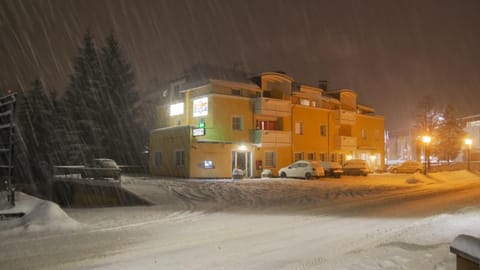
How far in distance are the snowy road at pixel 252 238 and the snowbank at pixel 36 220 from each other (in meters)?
0.42

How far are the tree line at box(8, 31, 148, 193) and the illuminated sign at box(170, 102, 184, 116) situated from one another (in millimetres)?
11873

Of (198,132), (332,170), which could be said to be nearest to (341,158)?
(332,170)

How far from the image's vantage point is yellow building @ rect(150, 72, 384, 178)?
3591 cm

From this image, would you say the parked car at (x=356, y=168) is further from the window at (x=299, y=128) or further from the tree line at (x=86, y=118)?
the tree line at (x=86, y=118)

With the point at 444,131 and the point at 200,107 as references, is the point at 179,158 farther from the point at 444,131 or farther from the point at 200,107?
the point at 444,131

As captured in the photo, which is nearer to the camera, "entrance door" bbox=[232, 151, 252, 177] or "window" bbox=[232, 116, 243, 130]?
"entrance door" bbox=[232, 151, 252, 177]

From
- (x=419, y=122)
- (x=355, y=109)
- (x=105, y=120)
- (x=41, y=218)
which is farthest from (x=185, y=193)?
(x=419, y=122)

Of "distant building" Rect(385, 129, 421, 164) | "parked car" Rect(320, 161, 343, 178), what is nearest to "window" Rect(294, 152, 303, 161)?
"parked car" Rect(320, 161, 343, 178)

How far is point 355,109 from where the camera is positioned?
5372 centimetres

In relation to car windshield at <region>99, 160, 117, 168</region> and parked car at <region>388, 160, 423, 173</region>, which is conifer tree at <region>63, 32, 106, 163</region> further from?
parked car at <region>388, 160, 423, 173</region>

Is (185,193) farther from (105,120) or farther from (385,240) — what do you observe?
(105,120)

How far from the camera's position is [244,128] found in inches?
1549

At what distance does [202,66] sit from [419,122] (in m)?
38.9

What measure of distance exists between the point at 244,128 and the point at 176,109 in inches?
293
